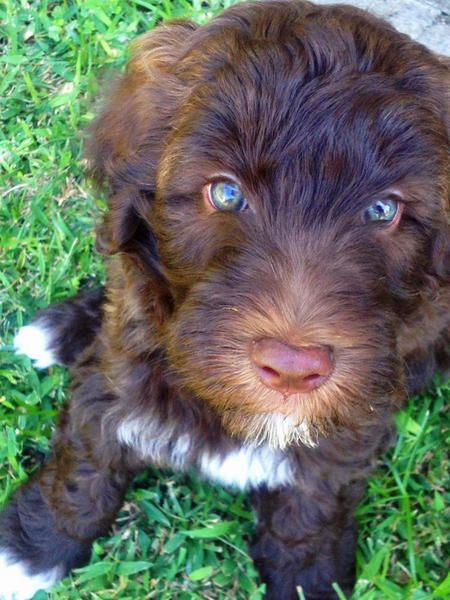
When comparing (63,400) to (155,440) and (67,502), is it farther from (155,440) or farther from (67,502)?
(155,440)

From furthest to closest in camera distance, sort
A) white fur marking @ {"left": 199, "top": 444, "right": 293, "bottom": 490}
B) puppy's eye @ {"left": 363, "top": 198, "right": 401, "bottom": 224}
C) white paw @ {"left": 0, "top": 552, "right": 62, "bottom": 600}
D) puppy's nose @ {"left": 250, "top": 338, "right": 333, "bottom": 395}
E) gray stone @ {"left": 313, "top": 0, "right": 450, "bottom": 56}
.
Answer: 1. gray stone @ {"left": 313, "top": 0, "right": 450, "bottom": 56}
2. white paw @ {"left": 0, "top": 552, "right": 62, "bottom": 600}
3. white fur marking @ {"left": 199, "top": 444, "right": 293, "bottom": 490}
4. puppy's eye @ {"left": 363, "top": 198, "right": 401, "bottom": 224}
5. puppy's nose @ {"left": 250, "top": 338, "right": 333, "bottom": 395}

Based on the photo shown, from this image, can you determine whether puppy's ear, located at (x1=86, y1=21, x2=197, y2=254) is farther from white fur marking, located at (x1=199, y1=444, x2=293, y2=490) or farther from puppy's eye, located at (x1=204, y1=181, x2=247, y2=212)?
white fur marking, located at (x1=199, y1=444, x2=293, y2=490)

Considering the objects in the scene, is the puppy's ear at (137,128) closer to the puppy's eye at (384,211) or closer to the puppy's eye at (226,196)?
the puppy's eye at (226,196)

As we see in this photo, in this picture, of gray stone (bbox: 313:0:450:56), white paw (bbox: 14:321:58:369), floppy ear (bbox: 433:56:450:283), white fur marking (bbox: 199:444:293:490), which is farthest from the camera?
gray stone (bbox: 313:0:450:56)

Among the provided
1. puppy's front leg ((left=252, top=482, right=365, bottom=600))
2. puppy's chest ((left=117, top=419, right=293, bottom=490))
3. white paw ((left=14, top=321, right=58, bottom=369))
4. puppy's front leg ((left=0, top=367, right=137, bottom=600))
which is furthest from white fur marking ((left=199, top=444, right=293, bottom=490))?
white paw ((left=14, top=321, right=58, bottom=369))

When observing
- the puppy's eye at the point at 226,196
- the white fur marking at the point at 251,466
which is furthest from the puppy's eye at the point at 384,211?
the white fur marking at the point at 251,466

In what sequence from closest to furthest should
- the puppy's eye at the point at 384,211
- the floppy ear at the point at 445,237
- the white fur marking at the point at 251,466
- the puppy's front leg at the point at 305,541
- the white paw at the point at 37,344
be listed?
the puppy's eye at the point at 384,211
the floppy ear at the point at 445,237
the white fur marking at the point at 251,466
the puppy's front leg at the point at 305,541
the white paw at the point at 37,344

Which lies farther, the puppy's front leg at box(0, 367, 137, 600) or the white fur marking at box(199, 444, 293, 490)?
the puppy's front leg at box(0, 367, 137, 600)
